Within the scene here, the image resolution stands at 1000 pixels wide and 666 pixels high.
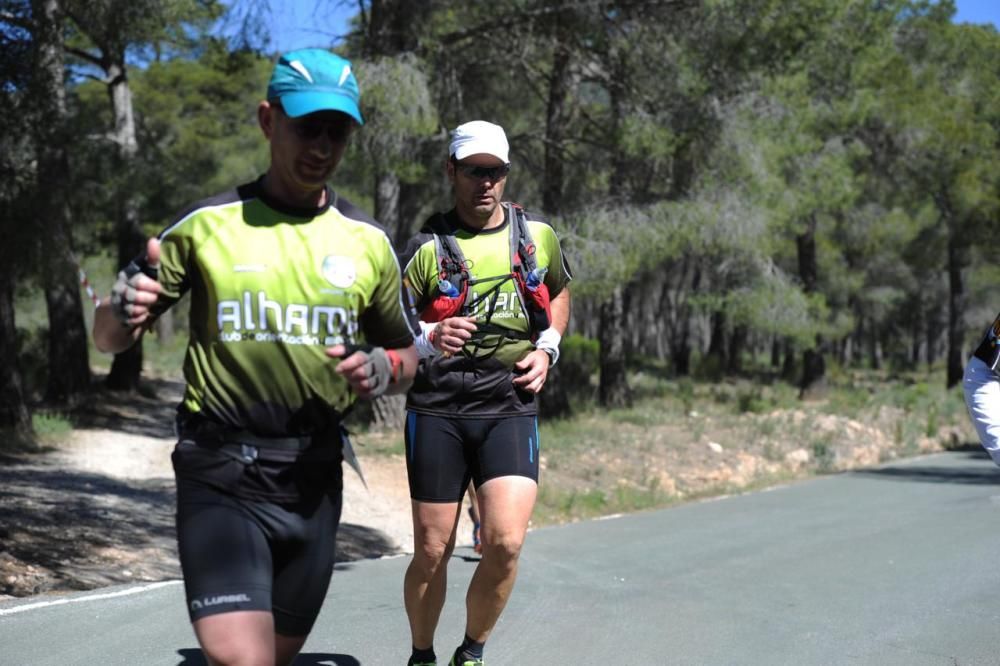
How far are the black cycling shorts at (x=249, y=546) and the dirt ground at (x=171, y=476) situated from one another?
466cm

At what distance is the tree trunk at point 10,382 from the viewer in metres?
14.0

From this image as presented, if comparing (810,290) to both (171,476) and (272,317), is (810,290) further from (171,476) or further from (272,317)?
(272,317)

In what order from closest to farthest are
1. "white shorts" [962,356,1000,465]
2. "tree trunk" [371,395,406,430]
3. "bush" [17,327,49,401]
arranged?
"white shorts" [962,356,1000,465] → "tree trunk" [371,395,406,430] → "bush" [17,327,49,401]

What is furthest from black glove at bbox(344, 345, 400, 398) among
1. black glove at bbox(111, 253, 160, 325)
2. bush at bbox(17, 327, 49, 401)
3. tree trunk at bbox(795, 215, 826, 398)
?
tree trunk at bbox(795, 215, 826, 398)

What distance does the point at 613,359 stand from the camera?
2288 centimetres

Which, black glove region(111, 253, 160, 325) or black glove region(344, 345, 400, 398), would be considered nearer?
black glove region(111, 253, 160, 325)

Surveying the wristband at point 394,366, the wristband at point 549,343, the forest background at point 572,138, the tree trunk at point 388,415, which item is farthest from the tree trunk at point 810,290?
the wristband at point 394,366

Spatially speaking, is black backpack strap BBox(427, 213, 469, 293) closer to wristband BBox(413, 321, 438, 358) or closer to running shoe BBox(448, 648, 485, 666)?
wristband BBox(413, 321, 438, 358)

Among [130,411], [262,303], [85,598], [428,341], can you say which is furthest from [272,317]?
[130,411]

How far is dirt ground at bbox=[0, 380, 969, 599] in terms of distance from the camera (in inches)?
331

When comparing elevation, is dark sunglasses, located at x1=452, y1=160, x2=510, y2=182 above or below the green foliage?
above

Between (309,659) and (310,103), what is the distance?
337 cm

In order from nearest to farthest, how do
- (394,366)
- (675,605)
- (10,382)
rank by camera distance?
(394,366) < (675,605) < (10,382)

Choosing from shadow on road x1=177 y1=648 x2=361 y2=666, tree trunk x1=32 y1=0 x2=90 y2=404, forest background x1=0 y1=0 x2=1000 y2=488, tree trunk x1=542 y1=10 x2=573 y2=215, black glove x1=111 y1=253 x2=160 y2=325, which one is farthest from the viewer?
tree trunk x1=542 y1=10 x2=573 y2=215
